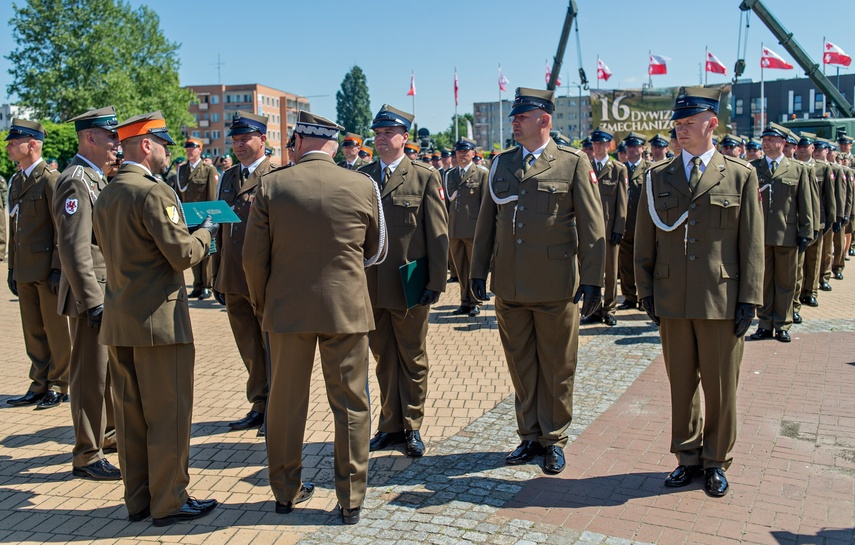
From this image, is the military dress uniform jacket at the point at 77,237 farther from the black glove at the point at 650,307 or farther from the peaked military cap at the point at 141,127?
the black glove at the point at 650,307

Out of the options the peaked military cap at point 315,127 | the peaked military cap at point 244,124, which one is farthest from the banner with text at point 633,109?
the peaked military cap at point 315,127

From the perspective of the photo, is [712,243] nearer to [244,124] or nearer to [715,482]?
[715,482]

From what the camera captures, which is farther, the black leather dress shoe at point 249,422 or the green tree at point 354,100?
the green tree at point 354,100

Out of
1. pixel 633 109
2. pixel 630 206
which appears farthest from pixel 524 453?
pixel 633 109

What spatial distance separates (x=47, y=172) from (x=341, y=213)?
3.80 m

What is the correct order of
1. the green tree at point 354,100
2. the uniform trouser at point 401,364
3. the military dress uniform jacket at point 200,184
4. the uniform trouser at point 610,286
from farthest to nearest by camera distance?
the green tree at point 354,100
the military dress uniform jacket at point 200,184
the uniform trouser at point 610,286
the uniform trouser at point 401,364

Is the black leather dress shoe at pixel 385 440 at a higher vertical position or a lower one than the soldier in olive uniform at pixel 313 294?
lower

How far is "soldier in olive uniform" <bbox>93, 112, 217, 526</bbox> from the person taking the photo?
13.8 ft

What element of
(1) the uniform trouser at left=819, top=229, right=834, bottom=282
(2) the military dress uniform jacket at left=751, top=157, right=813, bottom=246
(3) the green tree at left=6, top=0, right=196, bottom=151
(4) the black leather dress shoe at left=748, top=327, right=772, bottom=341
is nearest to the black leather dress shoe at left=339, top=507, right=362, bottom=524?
(4) the black leather dress shoe at left=748, top=327, right=772, bottom=341

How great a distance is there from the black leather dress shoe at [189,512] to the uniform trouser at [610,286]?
21.5 feet

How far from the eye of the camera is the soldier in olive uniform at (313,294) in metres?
4.29

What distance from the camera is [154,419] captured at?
4.36 metres

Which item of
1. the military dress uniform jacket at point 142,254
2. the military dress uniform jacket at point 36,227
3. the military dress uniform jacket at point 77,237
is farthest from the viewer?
the military dress uniform jacket at point 36,227

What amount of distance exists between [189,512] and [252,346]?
2006 millimetres
